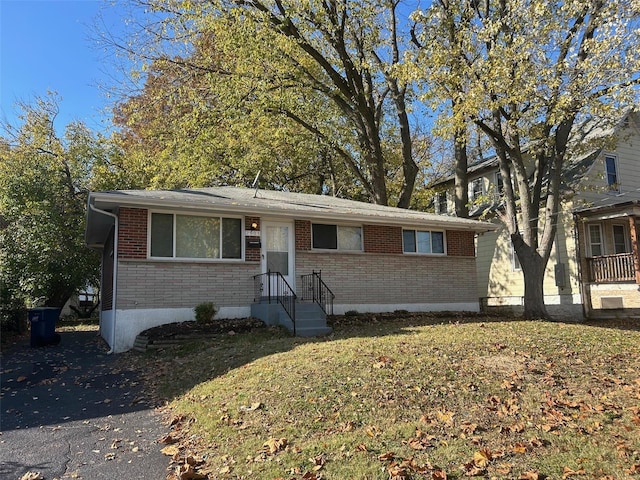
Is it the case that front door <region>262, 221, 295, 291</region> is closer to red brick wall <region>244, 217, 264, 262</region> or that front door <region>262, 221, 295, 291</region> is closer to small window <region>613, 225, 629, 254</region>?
red brick wall <region>244, 217, 264, 262</region>

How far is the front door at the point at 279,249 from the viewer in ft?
41.6

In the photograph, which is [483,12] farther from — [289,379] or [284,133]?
[289,379]

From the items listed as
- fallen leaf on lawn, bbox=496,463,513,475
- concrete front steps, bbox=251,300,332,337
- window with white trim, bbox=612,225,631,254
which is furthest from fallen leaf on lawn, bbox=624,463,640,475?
window with white trim, bbox=612,225,631,254

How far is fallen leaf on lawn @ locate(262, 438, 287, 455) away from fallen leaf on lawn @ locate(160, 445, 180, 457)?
0.91 m

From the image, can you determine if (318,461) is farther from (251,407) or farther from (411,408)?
(251,407)

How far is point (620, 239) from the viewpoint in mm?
18844

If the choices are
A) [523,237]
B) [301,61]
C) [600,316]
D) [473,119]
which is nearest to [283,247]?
[473,119]

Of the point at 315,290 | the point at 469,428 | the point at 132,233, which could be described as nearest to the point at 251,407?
the point at 469,428

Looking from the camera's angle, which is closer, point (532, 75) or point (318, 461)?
point (318, 461)

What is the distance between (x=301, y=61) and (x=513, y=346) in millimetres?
15241

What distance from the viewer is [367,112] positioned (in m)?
18.9

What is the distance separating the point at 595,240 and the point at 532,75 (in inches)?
365

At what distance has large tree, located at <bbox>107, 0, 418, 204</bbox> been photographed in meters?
16.7

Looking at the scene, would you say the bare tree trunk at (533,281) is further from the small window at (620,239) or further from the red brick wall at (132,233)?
the red brick wall at (132,233)
